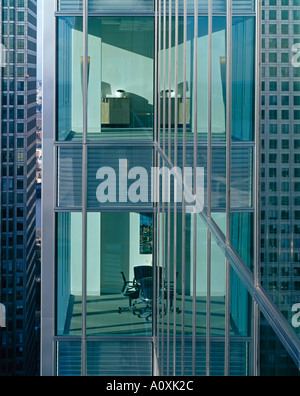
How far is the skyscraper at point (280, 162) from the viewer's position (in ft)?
3.14

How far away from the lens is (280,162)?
1047 mm

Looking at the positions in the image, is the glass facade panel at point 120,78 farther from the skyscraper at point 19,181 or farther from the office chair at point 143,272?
the skyscraper at point 19,181

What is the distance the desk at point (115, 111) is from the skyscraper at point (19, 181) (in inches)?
1010

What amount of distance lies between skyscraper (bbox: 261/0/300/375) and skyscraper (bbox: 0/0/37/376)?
31307 millimetres

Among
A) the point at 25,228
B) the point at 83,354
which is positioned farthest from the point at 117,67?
the point at 25,228

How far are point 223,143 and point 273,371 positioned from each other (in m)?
0.90

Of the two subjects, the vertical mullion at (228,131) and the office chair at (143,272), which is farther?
the office chair at (143,272)

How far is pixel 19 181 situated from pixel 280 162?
42316 mm

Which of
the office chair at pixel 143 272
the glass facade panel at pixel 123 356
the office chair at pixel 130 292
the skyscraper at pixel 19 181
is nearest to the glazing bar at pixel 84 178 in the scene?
the glass facade panel at pixel 123 356

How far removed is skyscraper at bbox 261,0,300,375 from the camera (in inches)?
37.7
